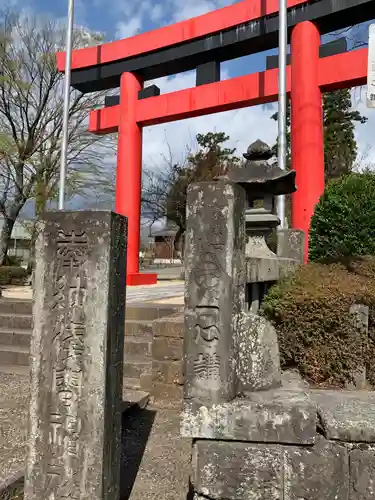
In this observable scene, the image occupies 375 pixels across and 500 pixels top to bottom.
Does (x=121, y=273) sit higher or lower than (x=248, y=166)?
lower

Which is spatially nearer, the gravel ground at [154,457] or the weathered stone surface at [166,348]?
the gravel ground at [154,457]

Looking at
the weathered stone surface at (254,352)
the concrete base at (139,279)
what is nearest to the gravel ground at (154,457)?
the weathered stone surface at (254,352)

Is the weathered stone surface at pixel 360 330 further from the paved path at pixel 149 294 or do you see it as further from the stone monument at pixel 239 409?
the paved path at pixel 149 294

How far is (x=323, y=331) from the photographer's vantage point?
3.25 metres

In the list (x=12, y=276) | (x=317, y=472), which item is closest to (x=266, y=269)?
(x=317, y=472)

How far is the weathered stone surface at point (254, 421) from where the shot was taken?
1928 millimetres

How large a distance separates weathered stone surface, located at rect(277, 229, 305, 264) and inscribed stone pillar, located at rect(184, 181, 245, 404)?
3.23 metres

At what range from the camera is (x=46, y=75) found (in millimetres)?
16344

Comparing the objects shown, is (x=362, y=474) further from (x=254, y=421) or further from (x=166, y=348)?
(x=166, y=348)

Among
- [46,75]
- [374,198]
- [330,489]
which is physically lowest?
[330,489]

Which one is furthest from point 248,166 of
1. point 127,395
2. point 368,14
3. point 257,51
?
point 257,51

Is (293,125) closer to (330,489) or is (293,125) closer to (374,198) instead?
(374,198)

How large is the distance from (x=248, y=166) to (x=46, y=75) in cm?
1546

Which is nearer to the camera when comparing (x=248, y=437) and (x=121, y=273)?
(x=248, y=437)
